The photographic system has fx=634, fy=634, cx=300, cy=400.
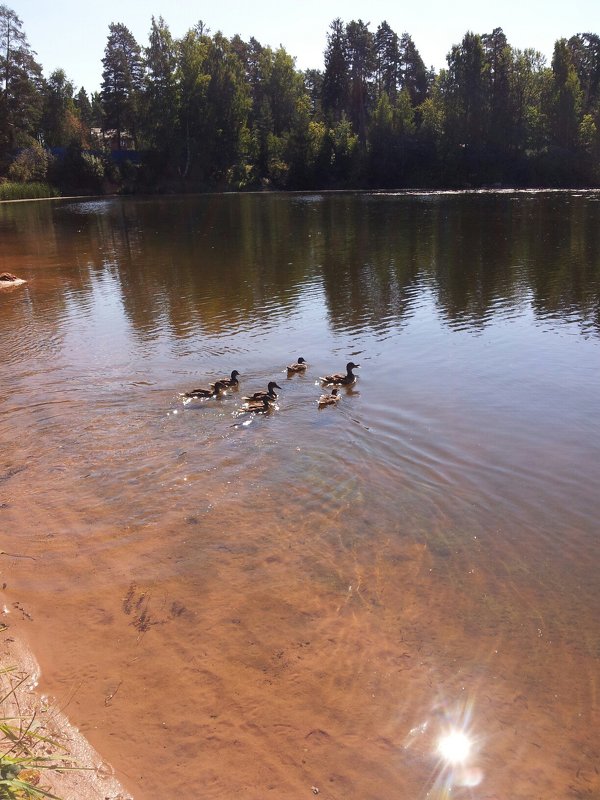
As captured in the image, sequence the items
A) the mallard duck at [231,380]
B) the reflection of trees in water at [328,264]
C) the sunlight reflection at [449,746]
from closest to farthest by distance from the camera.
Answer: the sunlight reflection at [449,746]
the mallard duck at [231,380]
the reflection of trees in water at [328,264]

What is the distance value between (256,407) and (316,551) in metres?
4.43

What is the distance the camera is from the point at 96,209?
59.4m

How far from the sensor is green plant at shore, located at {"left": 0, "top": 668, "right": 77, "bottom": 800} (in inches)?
113

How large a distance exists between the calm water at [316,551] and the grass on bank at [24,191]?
66923 millimetres

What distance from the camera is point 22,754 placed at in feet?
12.6

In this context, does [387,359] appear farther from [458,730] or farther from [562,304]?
[458,730]

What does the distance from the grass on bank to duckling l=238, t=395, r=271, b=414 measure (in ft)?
245

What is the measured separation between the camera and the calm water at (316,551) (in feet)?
15.2

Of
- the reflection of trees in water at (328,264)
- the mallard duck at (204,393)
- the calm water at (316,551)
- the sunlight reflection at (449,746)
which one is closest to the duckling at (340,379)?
the calm water at (316,551)

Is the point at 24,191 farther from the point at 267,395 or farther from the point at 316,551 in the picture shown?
the point at 316,551

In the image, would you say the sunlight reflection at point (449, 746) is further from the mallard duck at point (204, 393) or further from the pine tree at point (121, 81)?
the pine tree at point (121, 81)

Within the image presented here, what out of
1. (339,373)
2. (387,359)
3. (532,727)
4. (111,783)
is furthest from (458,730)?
(387,359)

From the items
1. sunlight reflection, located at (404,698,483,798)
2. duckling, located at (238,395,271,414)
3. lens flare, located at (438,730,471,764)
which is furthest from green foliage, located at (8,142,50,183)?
lens flare, located at (438,730,471,764)

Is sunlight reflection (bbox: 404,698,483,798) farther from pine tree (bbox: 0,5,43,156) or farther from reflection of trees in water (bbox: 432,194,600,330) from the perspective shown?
pine tree (bbox: 0,5,43,156)
